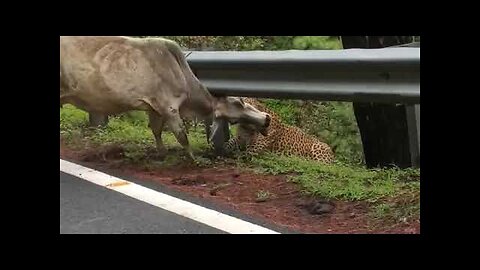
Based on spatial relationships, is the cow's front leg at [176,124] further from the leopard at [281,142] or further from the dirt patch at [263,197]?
the leopard at [281,142]

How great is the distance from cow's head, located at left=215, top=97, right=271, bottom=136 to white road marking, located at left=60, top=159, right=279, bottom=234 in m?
1.36

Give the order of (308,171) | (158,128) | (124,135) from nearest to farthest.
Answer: (308,171)
(158,128)
(124,135)

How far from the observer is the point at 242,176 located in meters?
5.20

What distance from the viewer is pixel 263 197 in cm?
459

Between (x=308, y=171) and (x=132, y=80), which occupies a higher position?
(x=132, y=80)

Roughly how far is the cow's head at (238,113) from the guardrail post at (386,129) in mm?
931

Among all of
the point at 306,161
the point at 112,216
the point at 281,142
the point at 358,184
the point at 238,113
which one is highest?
the point at 238,113

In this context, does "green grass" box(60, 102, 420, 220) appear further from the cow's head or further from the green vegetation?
the cow's head

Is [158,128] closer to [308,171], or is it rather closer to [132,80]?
[132,80]

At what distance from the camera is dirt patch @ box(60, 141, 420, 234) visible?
13.2 ft

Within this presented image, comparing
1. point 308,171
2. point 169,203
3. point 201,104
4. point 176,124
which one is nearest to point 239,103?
point 201,104

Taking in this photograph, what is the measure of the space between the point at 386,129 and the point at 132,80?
293cm

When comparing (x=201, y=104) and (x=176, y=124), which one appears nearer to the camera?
(x=176, y=124)

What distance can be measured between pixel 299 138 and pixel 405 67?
3877mm
